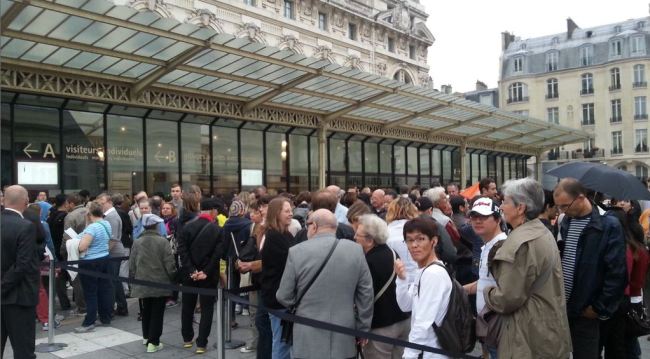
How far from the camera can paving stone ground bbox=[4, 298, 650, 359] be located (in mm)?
6551

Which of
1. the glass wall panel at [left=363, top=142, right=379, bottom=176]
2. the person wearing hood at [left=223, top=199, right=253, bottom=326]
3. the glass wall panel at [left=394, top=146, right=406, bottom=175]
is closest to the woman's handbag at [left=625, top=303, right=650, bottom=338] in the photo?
the person wearing hood at [left=223, top=199, right=253, bottom=326]

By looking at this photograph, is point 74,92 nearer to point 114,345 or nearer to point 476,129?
point 114,345

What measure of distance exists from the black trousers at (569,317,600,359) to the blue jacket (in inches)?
4.7

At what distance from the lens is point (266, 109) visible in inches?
727

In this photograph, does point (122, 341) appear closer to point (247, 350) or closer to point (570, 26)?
point (247, 350)

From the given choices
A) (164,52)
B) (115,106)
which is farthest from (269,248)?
(115,106)

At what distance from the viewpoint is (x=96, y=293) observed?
25.2ft

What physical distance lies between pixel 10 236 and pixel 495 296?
4937 mm

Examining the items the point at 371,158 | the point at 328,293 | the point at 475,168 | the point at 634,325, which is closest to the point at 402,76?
the point at 475,168

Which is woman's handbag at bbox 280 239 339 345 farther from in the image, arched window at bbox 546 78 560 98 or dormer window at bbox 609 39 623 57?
dormer window at bbox 609 39 623 57

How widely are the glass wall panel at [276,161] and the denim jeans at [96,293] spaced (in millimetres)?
12518

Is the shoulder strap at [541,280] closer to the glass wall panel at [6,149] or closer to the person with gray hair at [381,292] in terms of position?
the person with gray hair at [381,292]

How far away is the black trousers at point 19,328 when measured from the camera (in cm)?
538

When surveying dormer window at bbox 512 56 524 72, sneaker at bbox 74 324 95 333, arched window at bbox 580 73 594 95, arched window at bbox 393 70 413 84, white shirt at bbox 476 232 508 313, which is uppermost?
dormer window at bbox 512 56 524 72
